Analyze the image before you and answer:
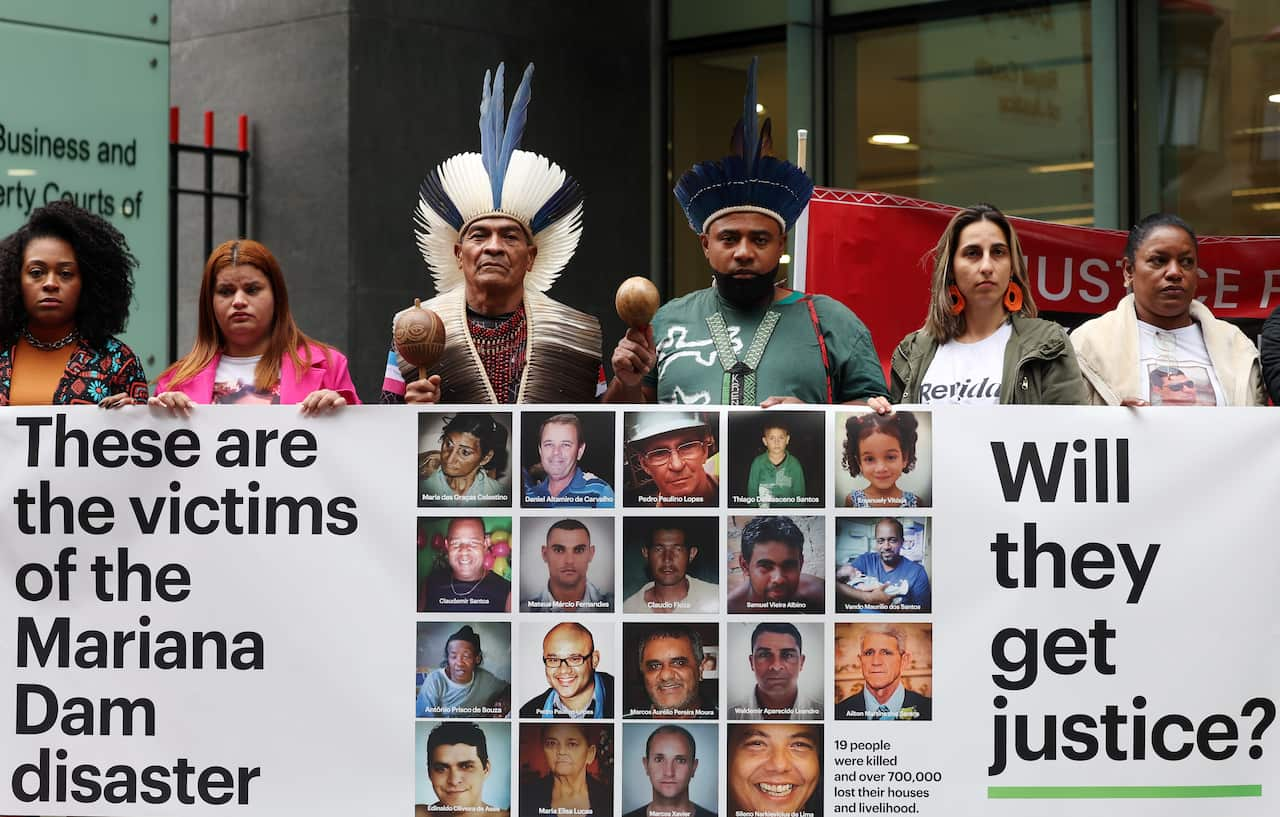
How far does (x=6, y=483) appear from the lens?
4516mm

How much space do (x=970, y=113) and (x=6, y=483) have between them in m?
6.79

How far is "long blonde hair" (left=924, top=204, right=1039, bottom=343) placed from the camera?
16.1 feet

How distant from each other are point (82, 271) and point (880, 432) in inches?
87.2

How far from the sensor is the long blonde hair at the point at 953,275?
4902mm

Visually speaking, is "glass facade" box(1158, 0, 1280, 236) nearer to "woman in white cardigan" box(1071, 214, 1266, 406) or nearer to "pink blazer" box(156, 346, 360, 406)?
"woman in white cardigan" box(1071, 214, 1266, 406)

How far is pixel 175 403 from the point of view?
445 centimetres

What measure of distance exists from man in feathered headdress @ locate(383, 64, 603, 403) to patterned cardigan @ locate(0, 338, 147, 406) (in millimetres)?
681

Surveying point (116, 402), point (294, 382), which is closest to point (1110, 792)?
point (294, 382)

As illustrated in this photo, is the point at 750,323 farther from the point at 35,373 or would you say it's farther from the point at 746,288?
the point at 35,373

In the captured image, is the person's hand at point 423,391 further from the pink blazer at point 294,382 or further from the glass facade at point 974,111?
the glass facade at point 974,111

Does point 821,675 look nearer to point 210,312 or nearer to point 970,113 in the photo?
point 210,312

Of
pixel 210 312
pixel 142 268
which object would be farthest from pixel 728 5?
pixel 210 312

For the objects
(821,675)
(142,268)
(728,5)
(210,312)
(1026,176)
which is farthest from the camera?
(728,5)

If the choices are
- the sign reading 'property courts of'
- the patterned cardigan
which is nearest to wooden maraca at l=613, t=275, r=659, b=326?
the sign reading 'property courts of'
